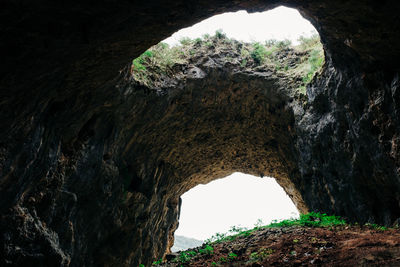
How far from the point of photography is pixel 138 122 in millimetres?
9766

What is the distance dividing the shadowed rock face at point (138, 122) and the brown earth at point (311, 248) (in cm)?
168

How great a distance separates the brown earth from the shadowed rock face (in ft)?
5.51

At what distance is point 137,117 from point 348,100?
6.76 m

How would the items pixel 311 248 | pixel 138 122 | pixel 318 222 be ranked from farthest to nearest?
1. pixel 138 122
2. pixel 318 222
3. pixel 311 248

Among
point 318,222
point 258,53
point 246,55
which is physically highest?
point 258,53

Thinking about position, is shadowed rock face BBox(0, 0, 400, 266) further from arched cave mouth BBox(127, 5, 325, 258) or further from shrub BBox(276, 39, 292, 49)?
shrub BBox(276, 39, 292, 49)

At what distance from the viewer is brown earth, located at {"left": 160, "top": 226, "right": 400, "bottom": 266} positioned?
4895 millimetres

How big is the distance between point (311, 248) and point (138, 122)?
6694 millimetres

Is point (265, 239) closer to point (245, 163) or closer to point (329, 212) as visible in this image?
point (329, 212)

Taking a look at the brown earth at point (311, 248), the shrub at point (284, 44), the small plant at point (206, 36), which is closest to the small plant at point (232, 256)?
the brown earth at point (311, 248)

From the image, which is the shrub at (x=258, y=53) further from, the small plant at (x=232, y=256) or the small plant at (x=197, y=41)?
the small plant at (x=232, y=256)

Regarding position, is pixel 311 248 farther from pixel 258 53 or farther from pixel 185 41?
pixel 185 41

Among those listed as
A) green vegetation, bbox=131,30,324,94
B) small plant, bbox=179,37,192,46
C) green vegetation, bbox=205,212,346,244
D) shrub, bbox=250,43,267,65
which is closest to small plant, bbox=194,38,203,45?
green vegetation, bbox=131,30,324,94

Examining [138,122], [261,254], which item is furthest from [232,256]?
[138,122]
